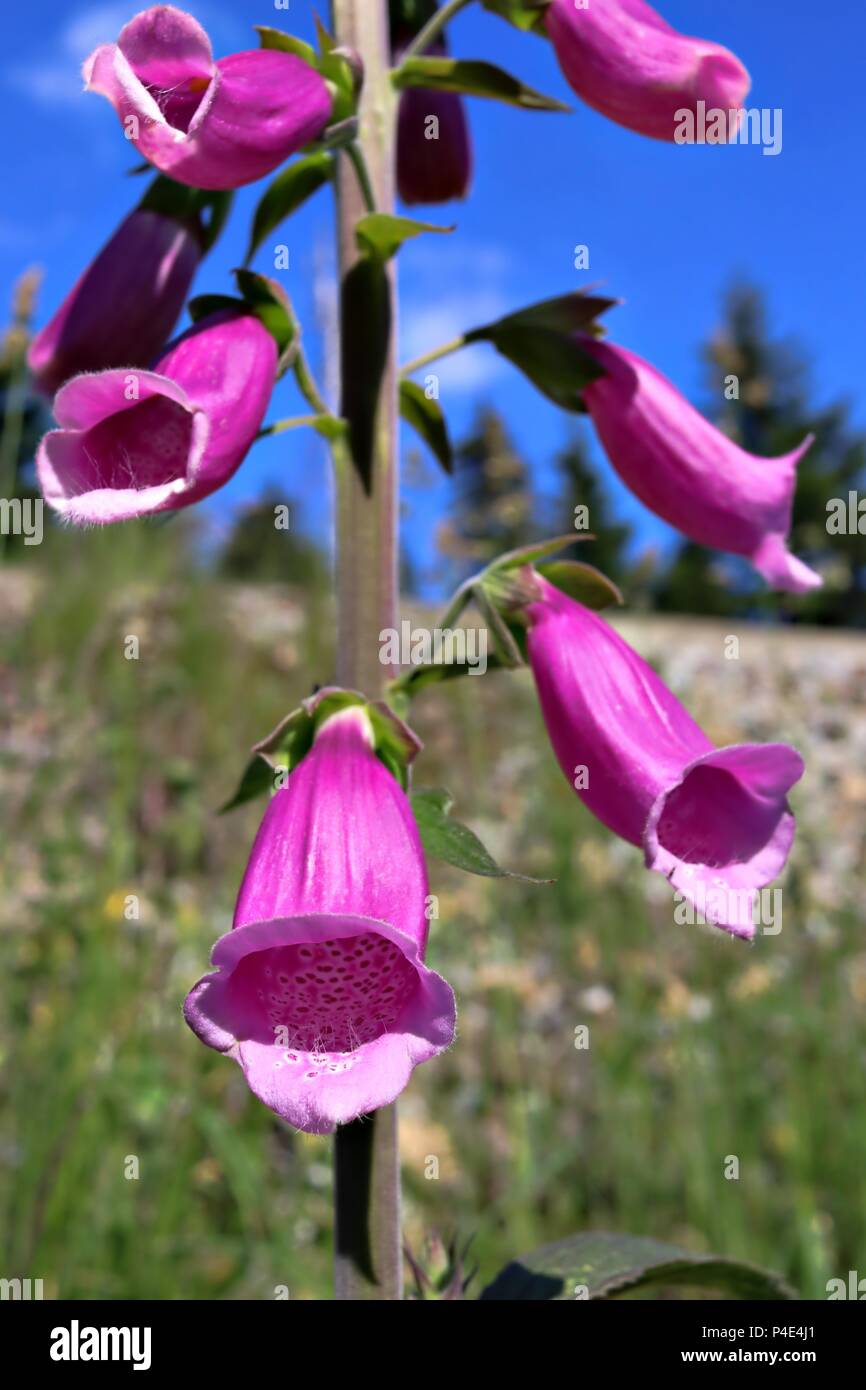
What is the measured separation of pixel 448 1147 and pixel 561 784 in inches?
51.4

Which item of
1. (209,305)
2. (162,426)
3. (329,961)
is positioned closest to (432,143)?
(209,305)

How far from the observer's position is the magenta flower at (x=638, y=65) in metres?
0.91

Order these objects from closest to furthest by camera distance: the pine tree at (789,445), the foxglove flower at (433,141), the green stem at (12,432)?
1. the foxglove flower at (433,141)
2. the green stem at (12,432)
3. the pine tree at (789,445)

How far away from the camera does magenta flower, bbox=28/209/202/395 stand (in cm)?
96

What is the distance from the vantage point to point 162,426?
83 centimetres

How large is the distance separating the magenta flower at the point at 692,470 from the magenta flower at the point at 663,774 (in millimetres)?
161

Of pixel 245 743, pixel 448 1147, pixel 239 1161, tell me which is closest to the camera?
pixel 239 1161

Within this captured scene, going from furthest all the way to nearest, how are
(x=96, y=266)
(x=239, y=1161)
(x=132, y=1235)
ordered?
(x=239, y=1161) < (x=132, y=1235) < (x=96, y=266)

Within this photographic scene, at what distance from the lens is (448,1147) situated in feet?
7.16

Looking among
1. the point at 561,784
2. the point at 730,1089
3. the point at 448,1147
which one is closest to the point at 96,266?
the point at 448,1147

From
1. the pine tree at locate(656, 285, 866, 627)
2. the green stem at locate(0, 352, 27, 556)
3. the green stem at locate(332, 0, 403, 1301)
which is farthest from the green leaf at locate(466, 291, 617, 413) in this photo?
the pine tree at locate(656, 285, 866, 627)

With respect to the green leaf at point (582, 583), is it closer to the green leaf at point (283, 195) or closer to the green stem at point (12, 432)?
the green leaf at point (283, 195)

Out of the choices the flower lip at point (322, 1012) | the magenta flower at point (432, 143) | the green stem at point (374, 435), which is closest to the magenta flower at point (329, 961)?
the flower lip at point (322, 1012)
